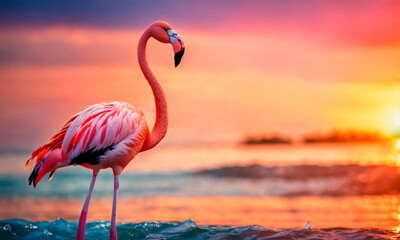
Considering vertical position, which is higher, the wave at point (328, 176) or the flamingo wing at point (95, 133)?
the wave at point (328, 176)

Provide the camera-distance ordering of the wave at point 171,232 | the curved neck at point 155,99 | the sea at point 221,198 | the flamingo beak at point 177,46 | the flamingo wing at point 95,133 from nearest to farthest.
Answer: the flamingo wing at point 95,133 → the flamingo beak at point 177,46 → the curved neck at point 155,99 → the wave at point 171,232 → the sea at point 221,198

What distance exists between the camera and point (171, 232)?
22.7 ft

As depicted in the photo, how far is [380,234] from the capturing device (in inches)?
247

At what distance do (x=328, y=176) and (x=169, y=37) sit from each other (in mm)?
10437

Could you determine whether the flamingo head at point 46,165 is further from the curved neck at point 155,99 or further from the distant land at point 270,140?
the distant land at point 270,140

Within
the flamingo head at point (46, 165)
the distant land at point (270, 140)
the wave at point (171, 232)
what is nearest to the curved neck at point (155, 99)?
the flamingo head at point (46, 165)

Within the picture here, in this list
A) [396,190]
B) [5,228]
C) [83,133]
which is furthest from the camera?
[396,190]

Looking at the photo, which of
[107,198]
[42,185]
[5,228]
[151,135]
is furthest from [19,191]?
[151,135]

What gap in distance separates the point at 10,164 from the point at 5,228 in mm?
12826

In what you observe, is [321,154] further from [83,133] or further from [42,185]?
[83,133]

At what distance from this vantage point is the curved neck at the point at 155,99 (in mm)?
6211

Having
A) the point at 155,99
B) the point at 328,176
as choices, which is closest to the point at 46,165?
the point at 155,99

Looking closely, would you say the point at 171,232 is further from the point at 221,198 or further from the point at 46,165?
the point at 221,198

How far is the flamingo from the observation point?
5.62 m
